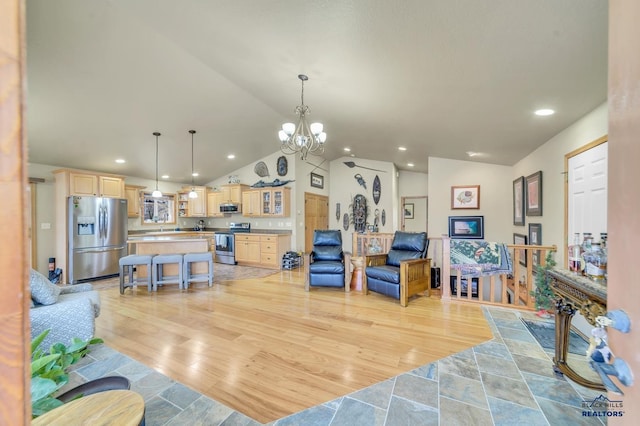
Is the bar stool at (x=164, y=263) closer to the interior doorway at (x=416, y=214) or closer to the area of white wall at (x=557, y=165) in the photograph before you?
the area of white wall at (x=557, y=165)

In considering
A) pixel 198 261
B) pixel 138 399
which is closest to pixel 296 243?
pixel 198 261

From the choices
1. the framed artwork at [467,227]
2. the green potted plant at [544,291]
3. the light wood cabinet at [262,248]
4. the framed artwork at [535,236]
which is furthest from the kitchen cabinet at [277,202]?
the green potted plant at [544,291]

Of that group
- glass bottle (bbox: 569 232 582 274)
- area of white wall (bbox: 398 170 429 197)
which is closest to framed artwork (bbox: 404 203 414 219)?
area of white wall (bbox: 398 170 429 197)

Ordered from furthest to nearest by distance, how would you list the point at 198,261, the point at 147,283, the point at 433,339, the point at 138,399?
the point at 198,261, the point at 147,283, the point at 433,339, the point at 138,399

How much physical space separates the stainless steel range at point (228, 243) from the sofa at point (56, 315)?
464 centimetres

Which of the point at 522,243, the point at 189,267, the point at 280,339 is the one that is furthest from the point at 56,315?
the point at 522,243

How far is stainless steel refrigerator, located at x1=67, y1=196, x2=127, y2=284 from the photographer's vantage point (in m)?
5.16

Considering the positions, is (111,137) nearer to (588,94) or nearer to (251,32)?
(251,32)

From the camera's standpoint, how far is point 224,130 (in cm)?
530

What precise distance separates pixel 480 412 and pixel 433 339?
1.00m

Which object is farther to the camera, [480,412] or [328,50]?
[328,50]

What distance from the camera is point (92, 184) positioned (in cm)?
551

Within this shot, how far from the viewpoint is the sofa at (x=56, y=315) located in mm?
2213

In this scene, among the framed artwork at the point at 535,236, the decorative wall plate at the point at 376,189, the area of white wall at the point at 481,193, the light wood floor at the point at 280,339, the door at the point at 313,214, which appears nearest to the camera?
the light wood floor at the point at 280,339
